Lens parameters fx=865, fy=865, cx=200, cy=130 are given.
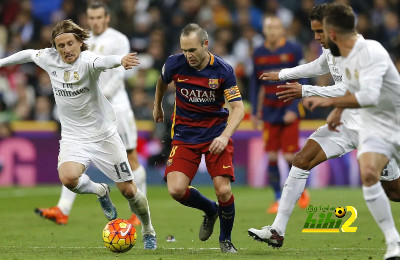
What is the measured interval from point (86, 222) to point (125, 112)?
1.63 meters

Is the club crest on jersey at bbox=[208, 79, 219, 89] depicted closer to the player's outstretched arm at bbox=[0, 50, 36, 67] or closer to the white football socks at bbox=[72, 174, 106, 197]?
the white football socks at bbox=[72, 174, 106, 197]

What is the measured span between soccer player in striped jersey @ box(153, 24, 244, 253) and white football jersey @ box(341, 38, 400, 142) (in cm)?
140

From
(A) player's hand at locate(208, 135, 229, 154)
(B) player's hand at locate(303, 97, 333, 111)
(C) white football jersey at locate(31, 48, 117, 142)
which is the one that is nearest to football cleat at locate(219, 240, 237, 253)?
(A) player's hand at locate(208, 135, 229, 154)

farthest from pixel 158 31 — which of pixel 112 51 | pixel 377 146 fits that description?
pixel 377 146

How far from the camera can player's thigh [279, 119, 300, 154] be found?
1307 centimetres

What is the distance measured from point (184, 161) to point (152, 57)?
11.0 m

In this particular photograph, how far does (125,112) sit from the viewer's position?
37.8 feet

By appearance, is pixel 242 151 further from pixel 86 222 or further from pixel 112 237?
pixel 112 237

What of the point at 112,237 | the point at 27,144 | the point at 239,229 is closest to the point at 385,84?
the point at 112,237

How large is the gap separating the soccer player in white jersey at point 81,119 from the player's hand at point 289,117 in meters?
4.31

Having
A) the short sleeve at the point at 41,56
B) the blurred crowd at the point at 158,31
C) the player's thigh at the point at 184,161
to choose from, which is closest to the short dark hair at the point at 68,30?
the short sleeve at the point at 41,56

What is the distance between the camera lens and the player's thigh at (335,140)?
863 centimetres

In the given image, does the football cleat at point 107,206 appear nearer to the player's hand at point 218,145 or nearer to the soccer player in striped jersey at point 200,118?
the soccer player in striped jersey at point 200,118

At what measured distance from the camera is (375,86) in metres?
6.89
